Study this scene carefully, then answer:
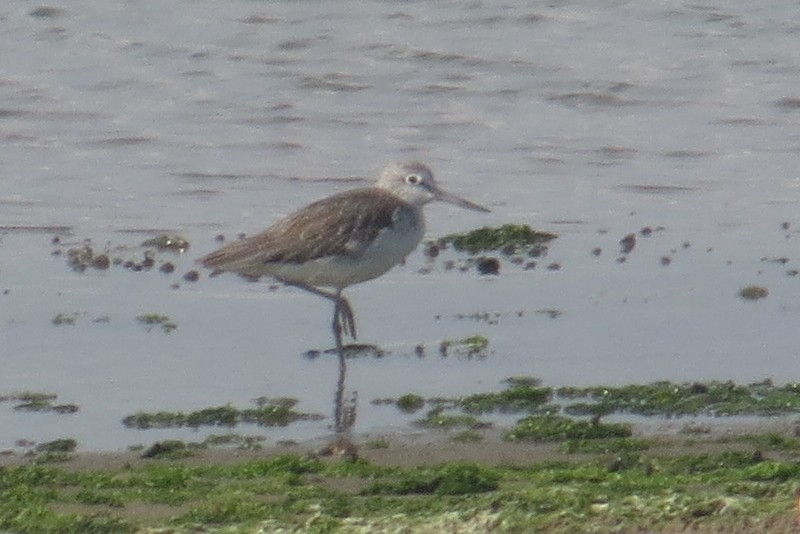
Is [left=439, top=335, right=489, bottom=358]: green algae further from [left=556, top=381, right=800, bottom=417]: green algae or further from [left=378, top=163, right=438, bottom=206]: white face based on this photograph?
[left=378, top=163, right=438, bottom=206]: white face

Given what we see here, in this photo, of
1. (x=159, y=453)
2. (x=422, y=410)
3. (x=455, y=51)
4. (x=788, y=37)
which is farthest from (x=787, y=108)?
(x=159, y=453)

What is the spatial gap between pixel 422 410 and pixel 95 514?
2215mm

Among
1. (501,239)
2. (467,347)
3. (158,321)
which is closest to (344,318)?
(467,347)

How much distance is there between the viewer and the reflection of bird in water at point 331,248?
967 cm

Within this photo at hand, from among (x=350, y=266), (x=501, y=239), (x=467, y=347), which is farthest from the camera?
(x=501, y=239)

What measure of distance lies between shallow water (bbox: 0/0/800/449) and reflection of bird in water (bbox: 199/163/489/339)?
0.79 ft

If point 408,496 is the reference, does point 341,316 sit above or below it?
above

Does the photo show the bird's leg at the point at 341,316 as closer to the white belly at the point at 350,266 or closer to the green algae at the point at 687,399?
the white belly at the point at 350,266

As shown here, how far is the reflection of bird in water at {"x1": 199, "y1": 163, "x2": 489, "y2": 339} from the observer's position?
9.67 m

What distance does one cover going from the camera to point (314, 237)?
976 cm

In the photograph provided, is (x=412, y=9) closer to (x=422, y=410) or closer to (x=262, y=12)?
(x=262, y=12)

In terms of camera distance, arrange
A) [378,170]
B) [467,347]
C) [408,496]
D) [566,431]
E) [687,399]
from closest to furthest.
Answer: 1. [408,496]
2. [566,431]
3. [687,399]
4. [467,347]
5. [378,170]

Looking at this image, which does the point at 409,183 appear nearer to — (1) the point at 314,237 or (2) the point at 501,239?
(1) the point at 314,237

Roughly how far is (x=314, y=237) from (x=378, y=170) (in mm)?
3856
